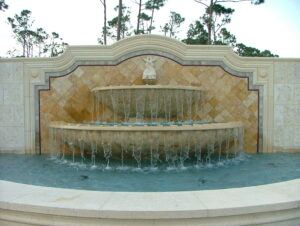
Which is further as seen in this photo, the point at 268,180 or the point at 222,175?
the point at 222,175

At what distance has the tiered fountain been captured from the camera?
598cm

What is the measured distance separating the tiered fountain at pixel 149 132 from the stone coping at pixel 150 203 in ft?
9.13

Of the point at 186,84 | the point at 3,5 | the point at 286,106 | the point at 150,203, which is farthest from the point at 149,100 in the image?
the point at 3,5

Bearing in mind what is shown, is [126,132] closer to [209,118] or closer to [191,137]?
[191,137]

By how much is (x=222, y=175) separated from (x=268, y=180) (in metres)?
0.76

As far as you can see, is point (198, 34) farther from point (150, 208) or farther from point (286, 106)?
point (150, 208)

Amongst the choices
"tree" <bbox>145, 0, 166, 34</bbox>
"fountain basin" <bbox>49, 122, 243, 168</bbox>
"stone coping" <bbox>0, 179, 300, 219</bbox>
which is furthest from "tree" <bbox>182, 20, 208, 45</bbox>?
"stone coping" <bbox>0, 179, 300, 219</bbox>

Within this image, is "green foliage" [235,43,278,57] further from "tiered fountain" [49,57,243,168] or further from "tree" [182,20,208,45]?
"tiered fountain" [49,57,243,168]

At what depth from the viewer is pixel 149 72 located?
8227 mm

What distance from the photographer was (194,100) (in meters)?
8.09

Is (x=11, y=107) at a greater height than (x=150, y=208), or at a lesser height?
greater

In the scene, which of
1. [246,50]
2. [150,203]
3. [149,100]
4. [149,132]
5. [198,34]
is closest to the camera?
[150,203]

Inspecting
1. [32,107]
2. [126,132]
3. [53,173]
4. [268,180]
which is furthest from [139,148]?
[32,107]

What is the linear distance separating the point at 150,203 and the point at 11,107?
22.3 ft
